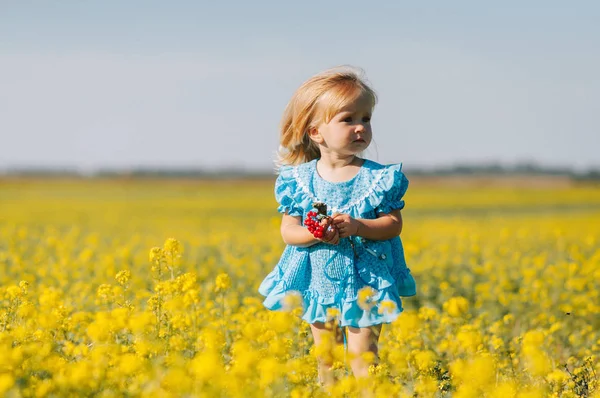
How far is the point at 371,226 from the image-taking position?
417 cm

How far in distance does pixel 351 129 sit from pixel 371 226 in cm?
49

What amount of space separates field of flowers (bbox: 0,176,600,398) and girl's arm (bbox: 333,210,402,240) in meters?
0.48

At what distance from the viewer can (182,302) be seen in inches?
154

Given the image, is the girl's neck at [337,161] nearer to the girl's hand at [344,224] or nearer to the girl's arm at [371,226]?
the girl's arm at [371,226]

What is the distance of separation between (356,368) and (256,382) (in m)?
1.20

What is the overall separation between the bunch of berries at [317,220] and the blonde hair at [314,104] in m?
0.54

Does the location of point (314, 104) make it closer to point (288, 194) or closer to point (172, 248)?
point (288, 194)

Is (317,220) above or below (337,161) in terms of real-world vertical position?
below

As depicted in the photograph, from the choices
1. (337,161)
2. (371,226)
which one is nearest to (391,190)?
(371,226)

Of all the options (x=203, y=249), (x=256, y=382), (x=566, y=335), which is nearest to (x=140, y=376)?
(x=256, y=382)

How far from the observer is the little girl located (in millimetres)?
4230

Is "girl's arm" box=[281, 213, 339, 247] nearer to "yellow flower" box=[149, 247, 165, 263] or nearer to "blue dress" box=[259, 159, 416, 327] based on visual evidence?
"blue dress" box=[259, 159, 416, 327]

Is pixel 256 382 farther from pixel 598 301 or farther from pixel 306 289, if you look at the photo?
pixel 598 301

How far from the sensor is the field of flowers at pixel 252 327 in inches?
121
